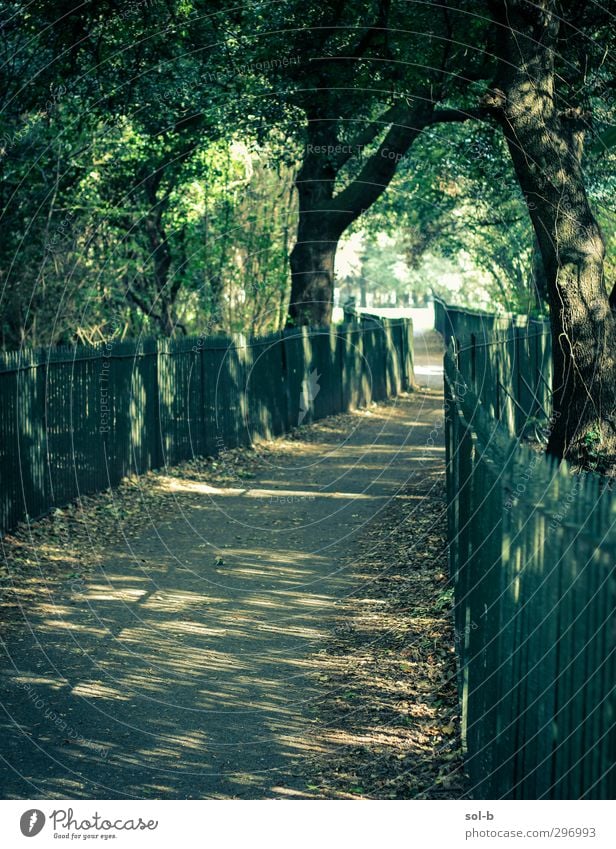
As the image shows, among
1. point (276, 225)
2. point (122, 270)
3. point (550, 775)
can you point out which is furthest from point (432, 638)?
point (276, 225)

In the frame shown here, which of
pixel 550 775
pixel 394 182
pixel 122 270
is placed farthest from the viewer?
pixel 394 182

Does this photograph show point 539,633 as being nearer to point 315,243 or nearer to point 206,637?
point 206,637

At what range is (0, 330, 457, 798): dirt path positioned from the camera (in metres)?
6.21

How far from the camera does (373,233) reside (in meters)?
38.6

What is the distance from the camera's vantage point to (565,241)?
35.7ft

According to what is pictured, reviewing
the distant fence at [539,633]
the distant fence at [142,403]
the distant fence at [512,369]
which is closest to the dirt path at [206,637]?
the distant fence at [142,403]

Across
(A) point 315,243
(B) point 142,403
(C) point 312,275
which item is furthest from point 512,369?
(C) point 312,275

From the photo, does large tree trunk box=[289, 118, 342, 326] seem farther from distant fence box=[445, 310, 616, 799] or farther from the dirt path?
distant fence box=[445, 310, 616, 799]

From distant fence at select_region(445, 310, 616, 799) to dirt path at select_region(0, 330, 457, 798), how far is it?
1.05 metres

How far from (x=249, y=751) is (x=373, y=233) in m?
33.4

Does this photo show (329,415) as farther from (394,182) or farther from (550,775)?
(550,775)

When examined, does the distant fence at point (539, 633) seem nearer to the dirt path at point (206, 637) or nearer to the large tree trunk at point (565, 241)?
the dirt path at point (206, 637)

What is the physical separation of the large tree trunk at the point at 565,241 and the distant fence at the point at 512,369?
5.35 feet

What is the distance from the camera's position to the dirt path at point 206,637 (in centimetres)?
621
